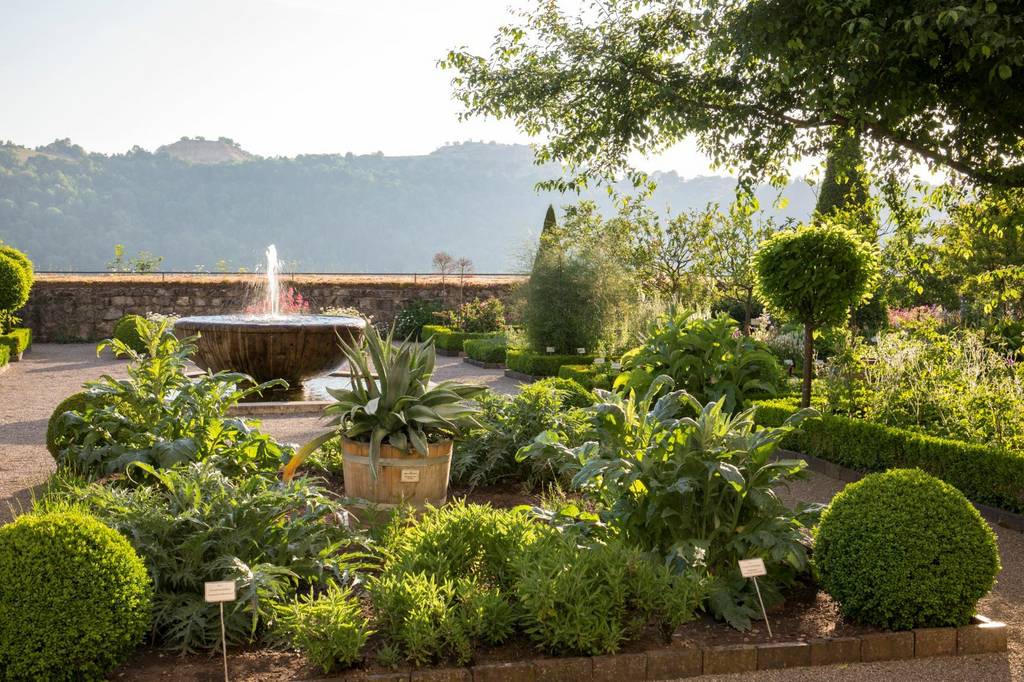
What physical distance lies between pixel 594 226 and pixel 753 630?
1436 centimetres

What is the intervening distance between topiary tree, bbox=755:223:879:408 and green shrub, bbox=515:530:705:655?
16.2 feet

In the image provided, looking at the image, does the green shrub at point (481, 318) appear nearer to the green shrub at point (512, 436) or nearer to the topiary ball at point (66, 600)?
the green shrub at point (512, 436)

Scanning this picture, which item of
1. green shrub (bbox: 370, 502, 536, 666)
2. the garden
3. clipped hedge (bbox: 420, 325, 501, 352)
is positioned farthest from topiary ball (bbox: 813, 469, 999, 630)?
clipped hedge (bbox: 420, 325, 501, 352)

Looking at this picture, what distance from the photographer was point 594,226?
17.3 metres

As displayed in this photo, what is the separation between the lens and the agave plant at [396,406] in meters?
4.82

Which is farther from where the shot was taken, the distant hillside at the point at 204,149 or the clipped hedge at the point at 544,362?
the distant hillside at the point at 204,149

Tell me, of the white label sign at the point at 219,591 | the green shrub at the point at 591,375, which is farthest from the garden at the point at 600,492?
the green shrub at the point at 591,375

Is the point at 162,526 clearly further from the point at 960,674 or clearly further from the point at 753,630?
the point at 960,674

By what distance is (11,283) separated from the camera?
50.6 ft

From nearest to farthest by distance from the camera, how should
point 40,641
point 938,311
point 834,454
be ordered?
point 40,641 → point 834,454 → point 938,311

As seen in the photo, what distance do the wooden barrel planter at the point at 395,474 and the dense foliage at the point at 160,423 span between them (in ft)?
1.44

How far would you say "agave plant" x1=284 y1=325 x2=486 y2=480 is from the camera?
4816 millimetres

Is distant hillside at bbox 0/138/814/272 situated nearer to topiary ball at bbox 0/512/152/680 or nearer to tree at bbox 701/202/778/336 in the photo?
tree at bbox 701/202/778/336

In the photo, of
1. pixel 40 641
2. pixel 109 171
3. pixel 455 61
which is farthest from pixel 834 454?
pixel 109 171
